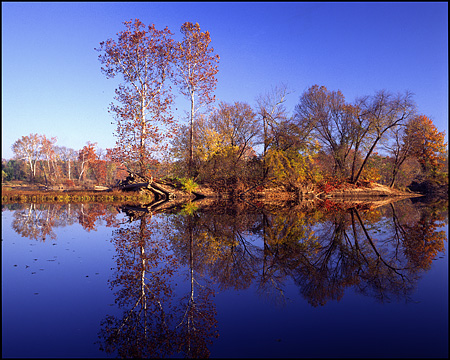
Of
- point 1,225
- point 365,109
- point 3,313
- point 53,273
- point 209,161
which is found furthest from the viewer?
point 365,109

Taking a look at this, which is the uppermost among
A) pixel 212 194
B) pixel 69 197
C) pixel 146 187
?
pixel 146 187

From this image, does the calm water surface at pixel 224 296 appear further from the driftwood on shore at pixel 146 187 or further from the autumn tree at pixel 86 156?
the autumn tree at pixel 86 156

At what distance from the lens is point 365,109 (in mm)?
31469

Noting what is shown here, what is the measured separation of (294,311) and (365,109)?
105ft

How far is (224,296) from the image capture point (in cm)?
460

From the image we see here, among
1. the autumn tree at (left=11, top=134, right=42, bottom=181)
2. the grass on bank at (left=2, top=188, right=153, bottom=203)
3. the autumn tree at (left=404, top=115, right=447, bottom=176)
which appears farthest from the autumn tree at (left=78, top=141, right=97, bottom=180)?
the autumn tree at (left=404, top=115, right=447, bottom=176)

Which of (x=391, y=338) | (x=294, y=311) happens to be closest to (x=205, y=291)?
(x=294, y=311)

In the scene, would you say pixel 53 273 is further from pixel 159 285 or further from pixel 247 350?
pixel 247 350

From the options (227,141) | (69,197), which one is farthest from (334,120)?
(69,197)

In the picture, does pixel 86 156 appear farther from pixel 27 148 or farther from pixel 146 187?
pixel 146 187

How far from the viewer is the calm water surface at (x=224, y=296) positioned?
3242 millimetres

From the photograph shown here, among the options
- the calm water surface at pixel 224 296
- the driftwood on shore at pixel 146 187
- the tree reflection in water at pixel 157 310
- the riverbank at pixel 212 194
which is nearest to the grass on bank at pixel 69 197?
the riverbank at pixel 212 194

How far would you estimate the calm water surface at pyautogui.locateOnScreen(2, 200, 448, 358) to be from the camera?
3.24 metres

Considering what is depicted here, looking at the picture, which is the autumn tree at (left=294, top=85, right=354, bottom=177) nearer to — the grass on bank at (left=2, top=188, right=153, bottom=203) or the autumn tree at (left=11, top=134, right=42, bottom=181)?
the grass on bank at (left=2, top=188, right=153, bottom=203)
